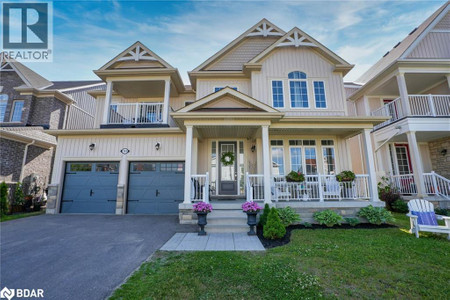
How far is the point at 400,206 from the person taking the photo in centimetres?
819

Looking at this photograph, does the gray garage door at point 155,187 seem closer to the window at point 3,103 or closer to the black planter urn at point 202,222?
the black planter urn at point 202,222

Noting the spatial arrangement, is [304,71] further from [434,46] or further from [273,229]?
[273,229]

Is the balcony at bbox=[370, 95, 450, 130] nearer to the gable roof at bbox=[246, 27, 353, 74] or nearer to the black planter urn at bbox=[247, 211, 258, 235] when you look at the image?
the gable roof at bbox=[246, 27, 353, 74]

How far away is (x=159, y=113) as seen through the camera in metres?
10.0

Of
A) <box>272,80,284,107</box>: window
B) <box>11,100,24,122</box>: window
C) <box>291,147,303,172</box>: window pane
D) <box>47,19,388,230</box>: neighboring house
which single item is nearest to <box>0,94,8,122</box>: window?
<box>11,100,24,122</box>: window

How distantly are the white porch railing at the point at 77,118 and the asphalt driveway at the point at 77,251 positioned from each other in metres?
8.15

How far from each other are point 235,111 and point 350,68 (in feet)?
21.0

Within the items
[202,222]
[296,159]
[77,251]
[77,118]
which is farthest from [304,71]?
[77,118]

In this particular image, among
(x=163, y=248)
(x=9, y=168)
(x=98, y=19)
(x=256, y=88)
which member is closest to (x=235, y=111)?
(x=256, y=88)

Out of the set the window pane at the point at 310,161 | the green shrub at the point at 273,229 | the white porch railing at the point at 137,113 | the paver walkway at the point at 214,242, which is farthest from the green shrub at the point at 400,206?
the white porch railing at the point at 137,113

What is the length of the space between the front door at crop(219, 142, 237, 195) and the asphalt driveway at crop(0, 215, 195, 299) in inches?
A: 101

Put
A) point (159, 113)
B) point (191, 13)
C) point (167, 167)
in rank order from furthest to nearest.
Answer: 1. point (159, 113)
2. point (191, 13)
3. point (167, 167)

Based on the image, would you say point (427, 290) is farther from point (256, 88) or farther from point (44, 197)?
point (44, 197)

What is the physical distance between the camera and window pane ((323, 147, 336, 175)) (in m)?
8.63
